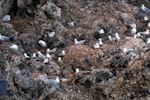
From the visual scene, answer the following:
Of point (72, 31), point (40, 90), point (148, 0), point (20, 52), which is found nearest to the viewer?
point (40, 90)

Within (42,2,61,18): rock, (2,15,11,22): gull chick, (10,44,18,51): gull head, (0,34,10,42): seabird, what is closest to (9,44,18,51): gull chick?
(10,44,18,51): gull head

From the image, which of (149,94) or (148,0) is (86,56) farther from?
(148,0)

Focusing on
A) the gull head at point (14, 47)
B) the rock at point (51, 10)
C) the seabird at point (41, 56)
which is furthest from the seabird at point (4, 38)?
the rock at point (51, 10)

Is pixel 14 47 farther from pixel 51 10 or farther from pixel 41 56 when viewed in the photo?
pixel 51 10

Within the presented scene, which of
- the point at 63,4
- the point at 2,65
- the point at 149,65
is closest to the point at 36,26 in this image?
the point at 63,4

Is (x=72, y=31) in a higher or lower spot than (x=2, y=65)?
lower

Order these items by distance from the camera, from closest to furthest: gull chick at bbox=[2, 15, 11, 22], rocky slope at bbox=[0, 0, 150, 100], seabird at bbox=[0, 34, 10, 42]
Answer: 1. rocky slope at bbox=[0, 0, 150, 100]
2. seabird at bbox=[0, 34, 10, 42]
3. gull chick at bbox=[2, 15, 11, 22]

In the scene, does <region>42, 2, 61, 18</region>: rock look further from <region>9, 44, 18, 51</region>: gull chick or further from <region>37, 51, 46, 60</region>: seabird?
<region>9, 44, 18, 51</region>: gull chick

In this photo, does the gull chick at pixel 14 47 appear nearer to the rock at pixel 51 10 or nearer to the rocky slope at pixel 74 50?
the rocky slope at pixel 74 50
